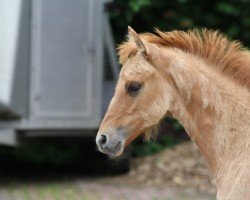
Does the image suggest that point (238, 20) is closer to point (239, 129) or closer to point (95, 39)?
point (95, 39)

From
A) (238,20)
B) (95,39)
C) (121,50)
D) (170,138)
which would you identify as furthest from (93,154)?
(121,50)

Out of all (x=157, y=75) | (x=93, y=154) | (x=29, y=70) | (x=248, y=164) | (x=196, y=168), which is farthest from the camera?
(x=93, y=154)

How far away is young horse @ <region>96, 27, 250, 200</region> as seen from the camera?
13.6ft

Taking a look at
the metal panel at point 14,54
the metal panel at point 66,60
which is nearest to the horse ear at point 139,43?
the metal panel at point 14,54

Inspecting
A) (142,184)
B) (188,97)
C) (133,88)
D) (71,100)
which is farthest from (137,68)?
(142,184)

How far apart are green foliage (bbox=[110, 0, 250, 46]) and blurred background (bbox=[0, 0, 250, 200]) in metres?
0.04

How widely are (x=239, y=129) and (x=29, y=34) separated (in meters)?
4.97

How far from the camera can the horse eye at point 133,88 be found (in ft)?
13.8

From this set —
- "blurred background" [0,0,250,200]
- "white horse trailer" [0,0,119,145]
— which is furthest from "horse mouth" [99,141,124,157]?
"white horse trailer" [0,0,119,145]

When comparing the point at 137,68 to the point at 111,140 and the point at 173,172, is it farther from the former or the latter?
the point at 173,172

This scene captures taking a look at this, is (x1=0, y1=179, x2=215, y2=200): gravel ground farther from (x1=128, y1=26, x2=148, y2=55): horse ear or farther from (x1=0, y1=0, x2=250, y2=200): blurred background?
(x1=128, y1=26, x2=148, y2=55): horse ear

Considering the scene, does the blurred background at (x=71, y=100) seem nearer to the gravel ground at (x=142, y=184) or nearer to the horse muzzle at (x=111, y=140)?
the gravel ground at (x=142, y=184)

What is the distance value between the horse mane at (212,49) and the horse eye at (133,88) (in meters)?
0.23

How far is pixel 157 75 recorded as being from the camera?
422 cm
